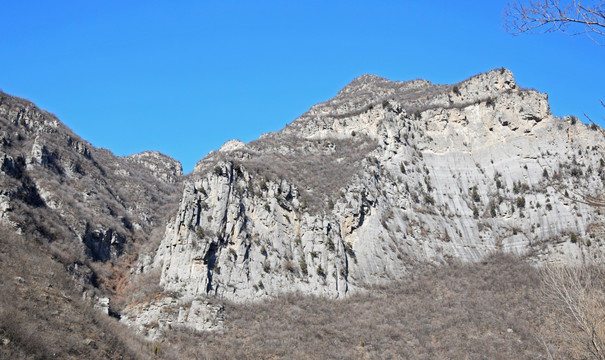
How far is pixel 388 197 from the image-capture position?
56.6 metres

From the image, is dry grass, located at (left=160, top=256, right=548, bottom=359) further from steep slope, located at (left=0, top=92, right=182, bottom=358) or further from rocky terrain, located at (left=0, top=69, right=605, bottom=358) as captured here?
steep slope, located at (left=0, top=92, right=182, bottom=358)

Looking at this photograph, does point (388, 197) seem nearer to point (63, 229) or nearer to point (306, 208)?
point (306, 208)

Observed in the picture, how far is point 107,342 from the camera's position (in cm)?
2314

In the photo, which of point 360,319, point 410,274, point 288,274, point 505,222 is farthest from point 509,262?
point 288,274

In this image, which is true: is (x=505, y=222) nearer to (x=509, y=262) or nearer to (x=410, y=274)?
(x=509, y=262)

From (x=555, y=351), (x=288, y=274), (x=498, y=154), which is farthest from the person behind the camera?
(x=498, y=154)

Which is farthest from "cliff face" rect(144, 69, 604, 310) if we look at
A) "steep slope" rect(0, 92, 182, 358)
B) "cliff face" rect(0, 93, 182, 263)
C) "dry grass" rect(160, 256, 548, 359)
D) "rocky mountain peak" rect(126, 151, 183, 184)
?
"rocky mountain peak" rect(126, 151, 183, 184)

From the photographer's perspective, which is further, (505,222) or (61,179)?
(505,222)

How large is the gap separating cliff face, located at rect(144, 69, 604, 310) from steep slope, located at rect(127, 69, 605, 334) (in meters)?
0.14

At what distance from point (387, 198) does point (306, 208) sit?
429 inches

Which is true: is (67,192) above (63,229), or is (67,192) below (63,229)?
above

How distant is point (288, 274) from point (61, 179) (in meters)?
26.3

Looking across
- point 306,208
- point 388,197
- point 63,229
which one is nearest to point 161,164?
point 306,208

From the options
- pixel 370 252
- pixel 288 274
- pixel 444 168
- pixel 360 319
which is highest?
pixel 444 168
